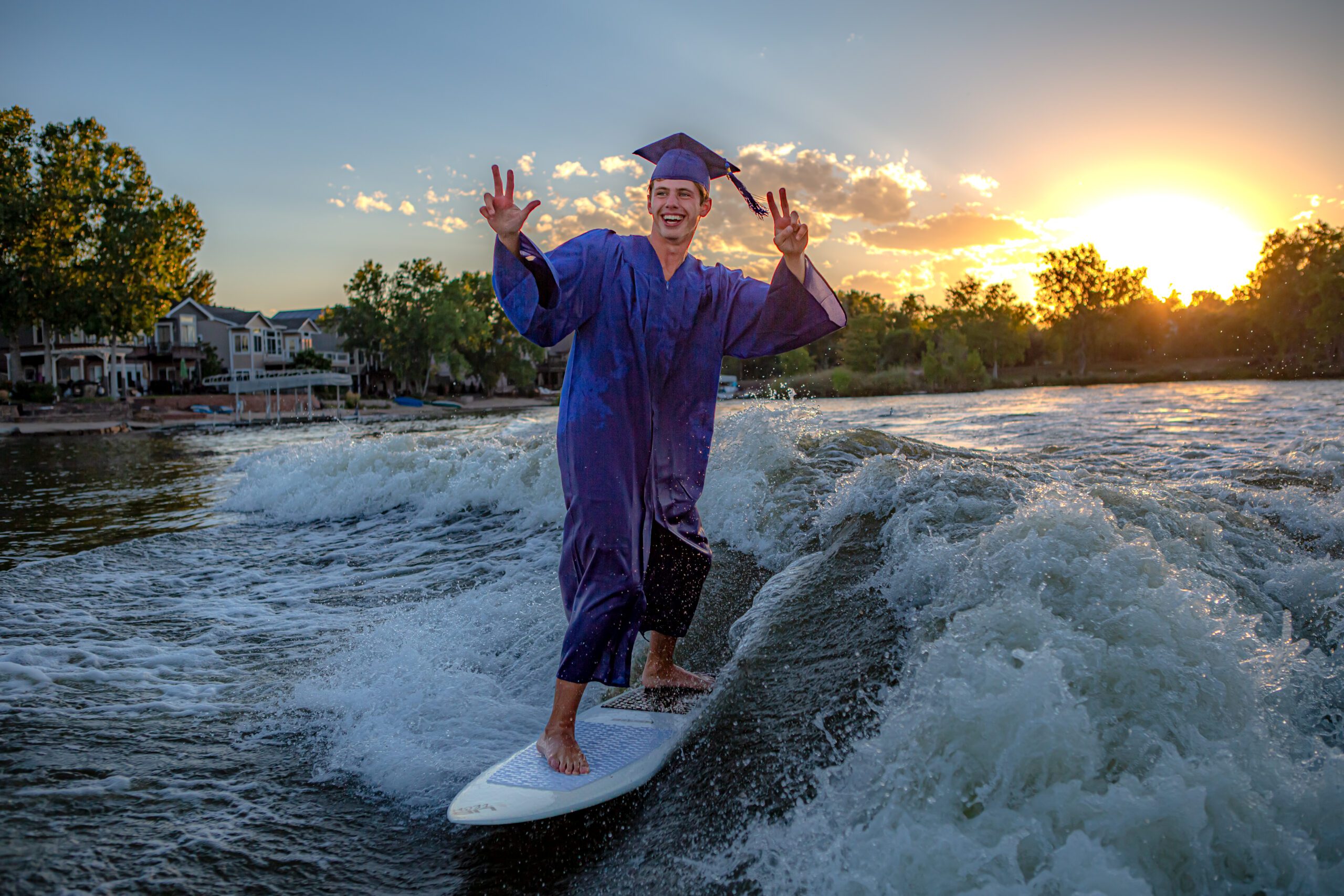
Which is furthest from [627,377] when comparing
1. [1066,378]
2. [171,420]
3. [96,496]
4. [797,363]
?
[797,363]

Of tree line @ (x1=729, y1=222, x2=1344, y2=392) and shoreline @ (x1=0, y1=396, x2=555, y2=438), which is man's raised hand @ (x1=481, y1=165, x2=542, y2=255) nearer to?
shoreline @ (x1=0, y1=396, x2=555, y2=438)

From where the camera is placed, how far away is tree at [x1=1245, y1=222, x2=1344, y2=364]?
54.6 metres

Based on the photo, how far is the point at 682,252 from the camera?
2.94 meters

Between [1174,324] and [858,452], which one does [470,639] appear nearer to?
[858,452]

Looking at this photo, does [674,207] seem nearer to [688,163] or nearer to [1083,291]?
[688,163]

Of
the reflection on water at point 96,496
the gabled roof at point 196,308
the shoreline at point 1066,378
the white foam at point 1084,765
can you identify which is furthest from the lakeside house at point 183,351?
the white foam at point 1084,765

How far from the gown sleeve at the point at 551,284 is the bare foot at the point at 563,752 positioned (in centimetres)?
127

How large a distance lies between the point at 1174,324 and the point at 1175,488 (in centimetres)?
9049

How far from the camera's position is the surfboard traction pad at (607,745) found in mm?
2514

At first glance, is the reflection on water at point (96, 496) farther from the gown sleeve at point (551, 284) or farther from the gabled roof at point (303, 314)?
the gabled roof at point (303, 314)

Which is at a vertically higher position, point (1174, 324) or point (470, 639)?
point (1174, 324)

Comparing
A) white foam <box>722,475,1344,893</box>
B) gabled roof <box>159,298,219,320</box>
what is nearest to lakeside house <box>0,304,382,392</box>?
gabled roof <box>159,298,219,320</box>

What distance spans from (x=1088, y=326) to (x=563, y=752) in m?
95.5

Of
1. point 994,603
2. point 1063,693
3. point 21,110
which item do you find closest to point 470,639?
point 994,603
